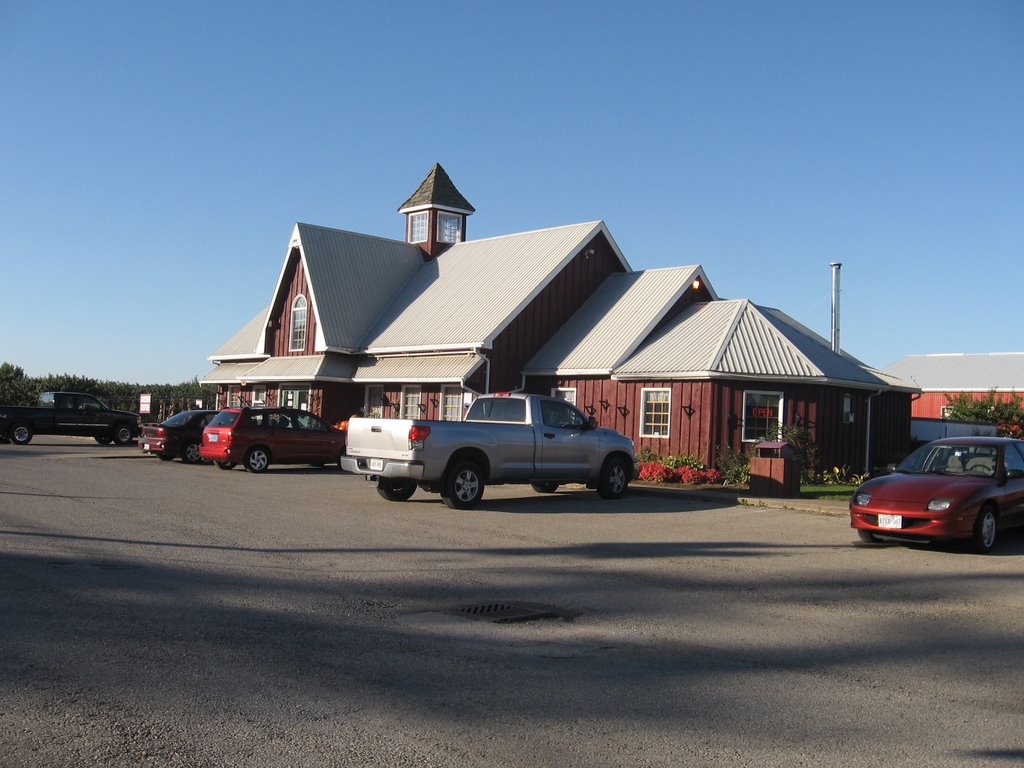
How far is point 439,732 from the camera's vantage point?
5281 mm

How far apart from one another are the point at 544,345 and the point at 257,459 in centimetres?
978

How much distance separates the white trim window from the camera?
25.8 m

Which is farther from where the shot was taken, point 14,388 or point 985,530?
point 14,388

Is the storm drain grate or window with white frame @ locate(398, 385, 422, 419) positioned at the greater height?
window with white frame @ locate(398, 385, 422, 419)

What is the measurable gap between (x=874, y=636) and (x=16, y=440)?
3294 centimetres

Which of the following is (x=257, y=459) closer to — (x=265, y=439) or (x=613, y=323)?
(x=265, y=439)

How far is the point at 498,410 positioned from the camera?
60.6 ft

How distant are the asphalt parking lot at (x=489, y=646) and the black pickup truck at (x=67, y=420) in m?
22.2


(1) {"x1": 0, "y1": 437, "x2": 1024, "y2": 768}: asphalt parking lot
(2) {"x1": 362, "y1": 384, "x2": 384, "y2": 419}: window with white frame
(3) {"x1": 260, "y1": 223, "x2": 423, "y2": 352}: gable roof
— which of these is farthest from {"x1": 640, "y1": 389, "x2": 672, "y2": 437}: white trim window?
(1) {"x1": 0, "y1": 437, "x2": 1024, "y2": 768}: asphalt parking lot

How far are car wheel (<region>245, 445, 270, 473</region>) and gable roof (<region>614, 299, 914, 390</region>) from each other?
9308 mm

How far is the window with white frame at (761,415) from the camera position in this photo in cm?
2499

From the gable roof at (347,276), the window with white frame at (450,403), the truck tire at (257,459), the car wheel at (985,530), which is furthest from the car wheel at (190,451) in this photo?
the car wheel at (985,530)

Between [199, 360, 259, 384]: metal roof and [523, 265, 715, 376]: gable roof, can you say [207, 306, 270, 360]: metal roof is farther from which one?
[523, 265, 715, 376]: gable roof

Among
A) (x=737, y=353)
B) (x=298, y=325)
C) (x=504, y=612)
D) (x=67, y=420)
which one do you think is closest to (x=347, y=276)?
(x=298, y=325)
